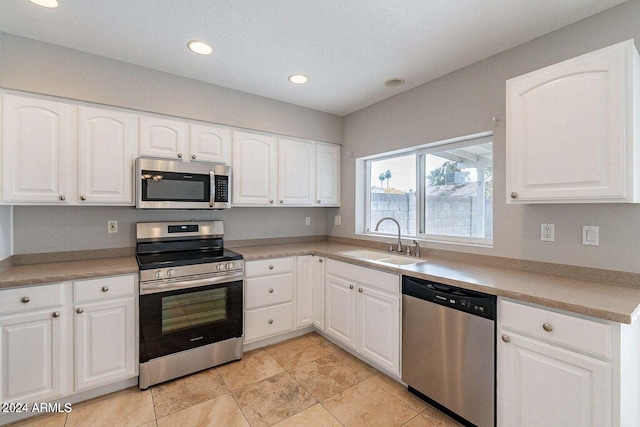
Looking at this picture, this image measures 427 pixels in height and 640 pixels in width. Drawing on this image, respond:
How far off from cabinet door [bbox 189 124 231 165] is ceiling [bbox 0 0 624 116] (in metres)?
0.48

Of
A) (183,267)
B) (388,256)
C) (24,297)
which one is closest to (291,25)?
(183,267)

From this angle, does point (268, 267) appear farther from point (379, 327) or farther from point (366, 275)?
point (379, 327)

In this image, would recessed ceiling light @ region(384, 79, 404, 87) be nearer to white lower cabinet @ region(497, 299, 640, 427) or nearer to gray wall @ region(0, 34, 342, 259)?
gray wall @ region(0, 34, 342, 259)

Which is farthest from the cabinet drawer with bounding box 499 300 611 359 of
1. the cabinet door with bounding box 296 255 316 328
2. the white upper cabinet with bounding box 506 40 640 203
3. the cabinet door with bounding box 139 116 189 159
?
the cabinet door with bounding box 139 116 189 159

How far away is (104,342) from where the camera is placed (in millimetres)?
2062

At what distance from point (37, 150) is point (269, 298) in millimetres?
2095

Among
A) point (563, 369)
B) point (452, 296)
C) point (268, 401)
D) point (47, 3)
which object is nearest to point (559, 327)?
point (563, 369)

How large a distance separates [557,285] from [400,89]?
2.08 metres

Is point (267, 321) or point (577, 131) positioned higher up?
point (577, 131)

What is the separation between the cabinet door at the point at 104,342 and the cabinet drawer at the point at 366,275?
1.66m

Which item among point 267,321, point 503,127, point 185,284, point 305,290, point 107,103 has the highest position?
point 107,103

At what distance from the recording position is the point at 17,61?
2.05 metres

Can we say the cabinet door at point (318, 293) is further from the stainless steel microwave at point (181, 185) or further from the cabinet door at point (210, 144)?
the cabinet door at point (210, 144)

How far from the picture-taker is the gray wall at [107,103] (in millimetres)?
2098
